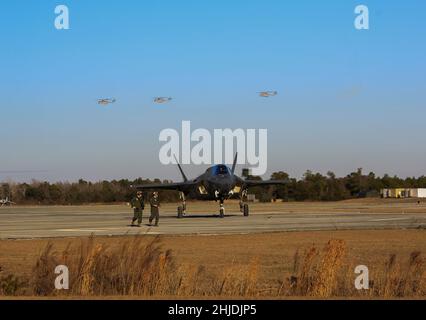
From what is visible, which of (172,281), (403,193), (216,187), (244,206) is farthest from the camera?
(403,193)

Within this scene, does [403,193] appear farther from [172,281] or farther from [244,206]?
[172,281]

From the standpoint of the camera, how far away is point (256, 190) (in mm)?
125438

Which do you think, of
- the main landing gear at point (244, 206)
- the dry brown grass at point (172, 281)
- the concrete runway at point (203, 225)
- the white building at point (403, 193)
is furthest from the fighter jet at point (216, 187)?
the white building at point (403, 193)

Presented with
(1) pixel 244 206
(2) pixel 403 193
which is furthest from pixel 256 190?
(1) pixel 244 206

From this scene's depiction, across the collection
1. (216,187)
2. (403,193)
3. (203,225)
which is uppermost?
(216,187)

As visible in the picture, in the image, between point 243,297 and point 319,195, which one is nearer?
point 243,297

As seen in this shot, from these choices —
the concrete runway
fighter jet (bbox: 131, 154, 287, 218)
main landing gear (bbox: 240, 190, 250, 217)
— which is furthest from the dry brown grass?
main landing gear (bbox: 240, 190, 250, 217)

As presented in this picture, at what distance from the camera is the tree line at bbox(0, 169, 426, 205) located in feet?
378

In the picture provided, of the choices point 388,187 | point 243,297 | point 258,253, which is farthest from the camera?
point 388,187
